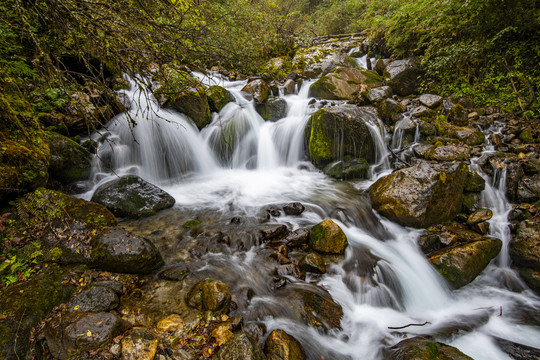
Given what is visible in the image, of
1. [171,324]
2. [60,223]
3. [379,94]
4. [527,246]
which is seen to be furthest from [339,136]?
[60,223]

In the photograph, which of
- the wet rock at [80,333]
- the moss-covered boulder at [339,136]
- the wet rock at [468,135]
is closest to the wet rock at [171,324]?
the wet rock at [80,333]

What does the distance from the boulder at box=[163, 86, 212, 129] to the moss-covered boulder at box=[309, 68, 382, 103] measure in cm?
492

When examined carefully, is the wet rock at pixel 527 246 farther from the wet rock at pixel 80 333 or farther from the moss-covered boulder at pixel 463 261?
the wet rock at pixel 80 333

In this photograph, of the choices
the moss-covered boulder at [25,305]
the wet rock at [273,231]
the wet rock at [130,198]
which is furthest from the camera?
the wet rock at [130,198]

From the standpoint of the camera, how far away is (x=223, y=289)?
9.36 ft

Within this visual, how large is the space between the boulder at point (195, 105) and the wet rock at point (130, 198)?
11.0ft

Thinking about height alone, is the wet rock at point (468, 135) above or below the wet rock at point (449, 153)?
above

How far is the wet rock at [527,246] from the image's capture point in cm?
395

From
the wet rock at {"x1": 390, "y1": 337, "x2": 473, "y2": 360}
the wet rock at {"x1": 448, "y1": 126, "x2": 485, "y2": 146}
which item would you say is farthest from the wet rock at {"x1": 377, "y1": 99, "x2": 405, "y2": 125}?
the wet rock at {"x1": 390, "y1": 337, "x2": 473, "y2": 360}

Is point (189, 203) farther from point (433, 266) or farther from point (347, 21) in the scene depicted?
point (347, 21)

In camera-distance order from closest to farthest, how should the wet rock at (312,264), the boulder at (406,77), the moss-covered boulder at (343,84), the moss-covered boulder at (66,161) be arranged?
the wet rock at (312,264)
the moss-covered boulder at (66,161)
the boulder at (406,77)
the moss-covered boulder at (343,84)

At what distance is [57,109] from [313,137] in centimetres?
654

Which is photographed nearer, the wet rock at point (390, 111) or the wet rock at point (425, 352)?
the wet rock at point (425, 352)

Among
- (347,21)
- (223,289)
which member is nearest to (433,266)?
(223,289)
